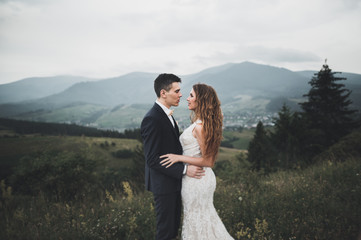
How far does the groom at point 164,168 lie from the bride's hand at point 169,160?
54mm

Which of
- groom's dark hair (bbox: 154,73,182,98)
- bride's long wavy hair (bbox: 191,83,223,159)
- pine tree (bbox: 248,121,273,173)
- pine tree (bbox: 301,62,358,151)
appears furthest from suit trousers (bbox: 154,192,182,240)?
pine tree (bbox: 248,121,273,173)

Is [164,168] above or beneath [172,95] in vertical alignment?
beneath

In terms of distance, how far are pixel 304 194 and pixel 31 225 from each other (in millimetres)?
6409

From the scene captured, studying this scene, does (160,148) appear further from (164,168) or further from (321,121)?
(321,121)

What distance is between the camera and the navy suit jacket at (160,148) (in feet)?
9.84

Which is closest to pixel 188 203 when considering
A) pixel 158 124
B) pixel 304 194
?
pixel 158 124

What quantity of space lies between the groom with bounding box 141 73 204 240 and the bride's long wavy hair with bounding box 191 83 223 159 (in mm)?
394

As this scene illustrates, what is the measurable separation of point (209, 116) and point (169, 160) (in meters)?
0.95

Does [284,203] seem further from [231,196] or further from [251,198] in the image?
[231,196]

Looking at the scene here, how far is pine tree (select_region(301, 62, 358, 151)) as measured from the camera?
33594 mm

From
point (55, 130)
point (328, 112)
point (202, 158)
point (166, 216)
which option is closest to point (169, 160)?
point (202, 158)

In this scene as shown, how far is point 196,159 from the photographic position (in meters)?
3.19

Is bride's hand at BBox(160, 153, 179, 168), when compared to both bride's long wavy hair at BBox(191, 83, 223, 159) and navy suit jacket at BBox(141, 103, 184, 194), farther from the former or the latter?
bride's long wavy hair at BBox(191, 83, 223, 159)

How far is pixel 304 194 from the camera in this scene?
5012 mm
